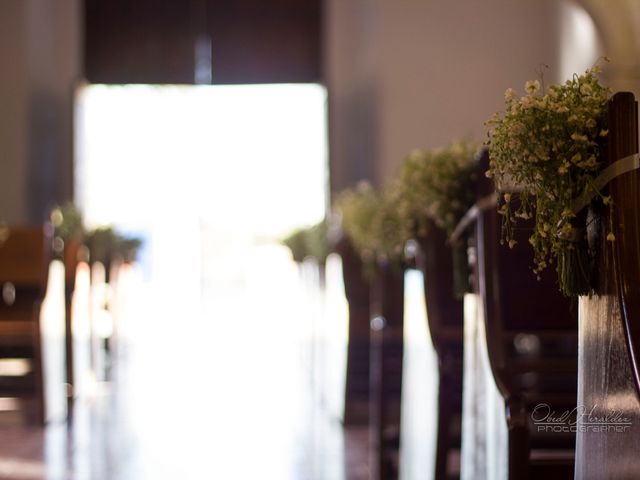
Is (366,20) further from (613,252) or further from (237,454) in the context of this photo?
(613,252)

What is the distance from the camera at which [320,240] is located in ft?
22.1

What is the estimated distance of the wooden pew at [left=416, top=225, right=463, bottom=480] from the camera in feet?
10.2

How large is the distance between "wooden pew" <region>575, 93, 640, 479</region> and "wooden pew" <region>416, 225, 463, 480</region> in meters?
1.43

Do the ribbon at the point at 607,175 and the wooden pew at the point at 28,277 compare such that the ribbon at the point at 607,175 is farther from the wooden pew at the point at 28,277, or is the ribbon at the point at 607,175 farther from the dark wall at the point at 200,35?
the dark wall at the point at 200,35

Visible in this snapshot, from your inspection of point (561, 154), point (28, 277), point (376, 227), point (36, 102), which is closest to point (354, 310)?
point (376, 227)

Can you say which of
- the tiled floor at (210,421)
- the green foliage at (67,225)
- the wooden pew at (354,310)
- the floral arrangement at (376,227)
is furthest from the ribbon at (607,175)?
the green foliage at (67,225)

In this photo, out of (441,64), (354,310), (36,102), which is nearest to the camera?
(354,310)

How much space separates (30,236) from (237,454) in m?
2.05

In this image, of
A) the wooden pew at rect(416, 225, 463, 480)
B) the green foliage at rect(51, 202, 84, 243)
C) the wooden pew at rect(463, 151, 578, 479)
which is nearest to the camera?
the wooden pew at rect(463, 151, 578, 479)

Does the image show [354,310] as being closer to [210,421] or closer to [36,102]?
[210,421]

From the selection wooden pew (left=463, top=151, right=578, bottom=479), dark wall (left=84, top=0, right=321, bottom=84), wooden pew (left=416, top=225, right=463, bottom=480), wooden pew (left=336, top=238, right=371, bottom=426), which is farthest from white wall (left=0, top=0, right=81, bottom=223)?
wooden pew (left=463, top=151, right=578, bottom=479)

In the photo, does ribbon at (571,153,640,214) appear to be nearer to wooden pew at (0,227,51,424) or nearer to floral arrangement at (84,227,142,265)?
wooden pew at (0,227,51,424)

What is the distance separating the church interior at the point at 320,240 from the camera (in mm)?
1700

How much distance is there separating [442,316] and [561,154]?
167cm
